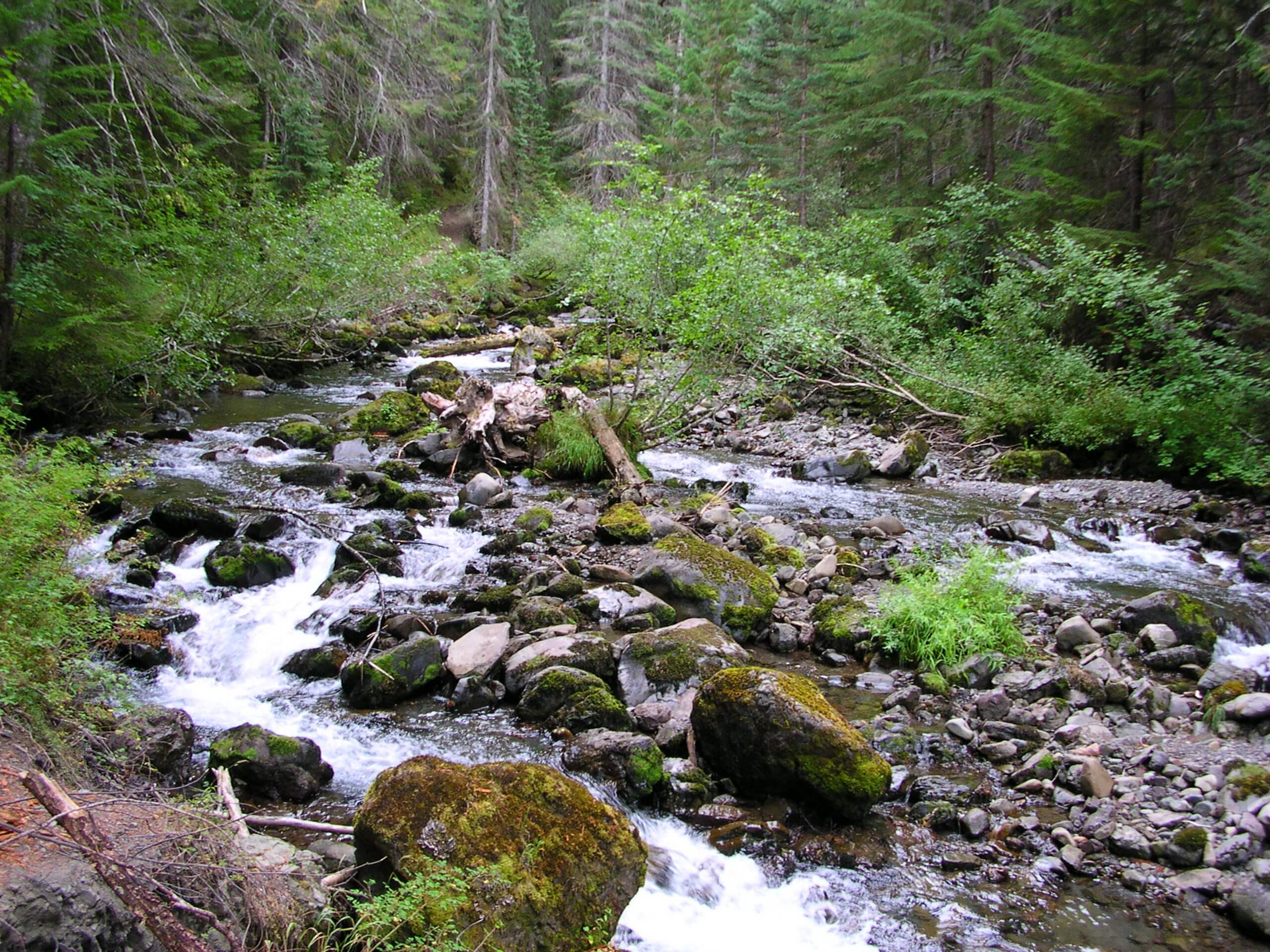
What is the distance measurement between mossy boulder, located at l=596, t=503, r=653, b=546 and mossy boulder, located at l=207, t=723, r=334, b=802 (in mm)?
5032

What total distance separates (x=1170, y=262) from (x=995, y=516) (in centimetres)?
674

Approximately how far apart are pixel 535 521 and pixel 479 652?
3.57 m

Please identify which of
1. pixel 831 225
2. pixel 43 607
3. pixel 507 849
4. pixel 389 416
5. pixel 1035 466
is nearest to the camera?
pixel 507 849

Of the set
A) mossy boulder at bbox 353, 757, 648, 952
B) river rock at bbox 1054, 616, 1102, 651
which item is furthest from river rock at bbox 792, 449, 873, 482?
mossy boulder at bbox 353, 757, 648, 952

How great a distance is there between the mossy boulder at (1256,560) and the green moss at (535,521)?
27.5 feet

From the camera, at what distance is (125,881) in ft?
8.59

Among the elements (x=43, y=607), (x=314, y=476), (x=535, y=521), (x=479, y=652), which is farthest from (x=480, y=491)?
(x=43, y=607)

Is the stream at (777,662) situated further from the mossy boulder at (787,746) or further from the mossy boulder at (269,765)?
the mossy boulder at (787,746)

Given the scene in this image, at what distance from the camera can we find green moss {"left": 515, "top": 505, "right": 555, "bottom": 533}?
977 cm

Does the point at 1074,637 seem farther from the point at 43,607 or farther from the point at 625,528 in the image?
the point at 43,607

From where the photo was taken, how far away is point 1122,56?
46.1 feet

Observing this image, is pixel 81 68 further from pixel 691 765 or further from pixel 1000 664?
pixel 1000 664

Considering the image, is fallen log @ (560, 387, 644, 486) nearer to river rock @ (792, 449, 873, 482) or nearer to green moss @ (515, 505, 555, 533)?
green moss @ (515, 505, 555, 533)

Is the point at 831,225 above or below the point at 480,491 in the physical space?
above
